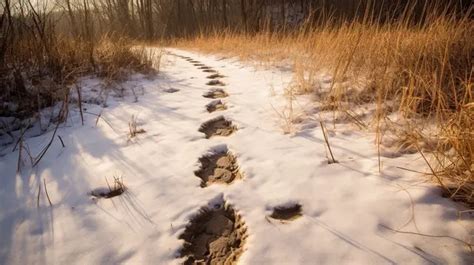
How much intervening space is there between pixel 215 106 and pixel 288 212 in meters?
1.47

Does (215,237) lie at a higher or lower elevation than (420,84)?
lower

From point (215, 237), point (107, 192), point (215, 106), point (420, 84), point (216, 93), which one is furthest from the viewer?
point (216, 93)

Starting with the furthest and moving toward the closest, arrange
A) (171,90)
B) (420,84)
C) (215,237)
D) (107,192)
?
(171,90)
(420,84)
(107,192)
(215,237)

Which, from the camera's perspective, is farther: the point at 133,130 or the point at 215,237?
the point at 133,130

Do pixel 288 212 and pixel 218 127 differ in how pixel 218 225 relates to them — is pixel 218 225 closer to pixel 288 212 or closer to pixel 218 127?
pixel 288 212

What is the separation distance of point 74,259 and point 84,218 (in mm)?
214

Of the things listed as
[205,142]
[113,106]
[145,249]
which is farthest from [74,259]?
[113,106]

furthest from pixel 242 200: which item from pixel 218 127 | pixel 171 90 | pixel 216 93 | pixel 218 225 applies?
pixel 171 90

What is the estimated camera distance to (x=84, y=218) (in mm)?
1175

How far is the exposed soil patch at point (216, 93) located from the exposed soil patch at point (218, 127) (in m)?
0.63

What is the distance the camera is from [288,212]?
3.64 feet

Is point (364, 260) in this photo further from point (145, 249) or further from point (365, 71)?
point (365, 71)

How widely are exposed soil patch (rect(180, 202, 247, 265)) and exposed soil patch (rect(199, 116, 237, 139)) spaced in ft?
2.43

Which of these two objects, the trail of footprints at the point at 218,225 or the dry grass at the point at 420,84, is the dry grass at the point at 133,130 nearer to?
the trail of footprints at the point at 218,225
